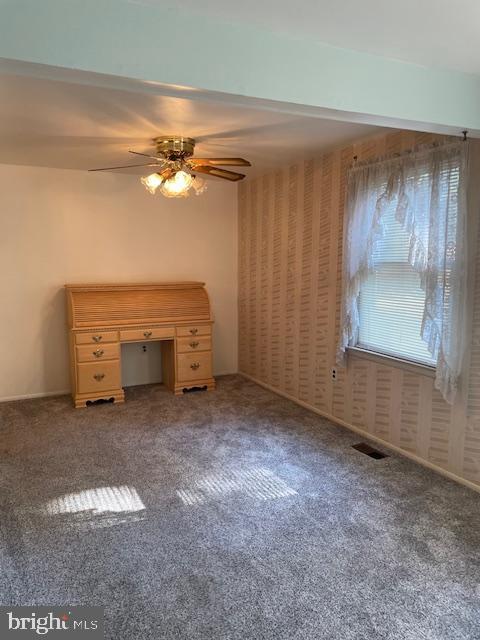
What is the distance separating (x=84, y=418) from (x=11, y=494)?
51.7 inches

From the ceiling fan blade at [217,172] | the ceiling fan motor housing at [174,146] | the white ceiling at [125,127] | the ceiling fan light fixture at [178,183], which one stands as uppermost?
the white ceiling at [125,127]

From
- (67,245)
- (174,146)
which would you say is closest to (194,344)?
(67,245)

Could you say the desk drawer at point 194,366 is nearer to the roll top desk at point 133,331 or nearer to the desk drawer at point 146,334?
the roll top desk at point 133,331

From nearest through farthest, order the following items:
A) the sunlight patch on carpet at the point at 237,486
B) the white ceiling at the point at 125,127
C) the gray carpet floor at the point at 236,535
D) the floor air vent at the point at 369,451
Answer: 1. the gray carpet floor at the point at 236,535
2. the white ceiling at the point at 125,127
3. the sunlight patch on carpet at the point at 237,486
4. the floor air vent at the point at 369,451

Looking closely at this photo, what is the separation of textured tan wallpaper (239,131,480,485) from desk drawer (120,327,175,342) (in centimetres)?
105

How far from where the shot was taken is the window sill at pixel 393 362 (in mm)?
3012

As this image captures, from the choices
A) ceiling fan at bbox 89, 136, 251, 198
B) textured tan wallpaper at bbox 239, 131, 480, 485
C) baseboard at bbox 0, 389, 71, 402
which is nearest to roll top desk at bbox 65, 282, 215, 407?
baseboard at bbox 0, 389, 71, 402

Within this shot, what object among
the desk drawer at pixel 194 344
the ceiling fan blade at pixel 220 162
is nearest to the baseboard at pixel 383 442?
the desk drawer at pixel 194 344

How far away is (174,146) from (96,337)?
195 centimetres

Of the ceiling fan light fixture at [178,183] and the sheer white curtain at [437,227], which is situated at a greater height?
the ceiling fan light fixture at [178,183]

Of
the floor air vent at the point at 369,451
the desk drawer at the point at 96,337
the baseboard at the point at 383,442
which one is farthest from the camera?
the desk drawer at the point at 96,337

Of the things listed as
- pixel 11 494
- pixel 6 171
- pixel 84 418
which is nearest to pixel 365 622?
pixel 11 494

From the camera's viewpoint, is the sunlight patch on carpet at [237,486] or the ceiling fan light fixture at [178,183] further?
the ceiling fan light fixture at [178,183]

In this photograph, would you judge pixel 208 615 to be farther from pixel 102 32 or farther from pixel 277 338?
pixel 277 338
